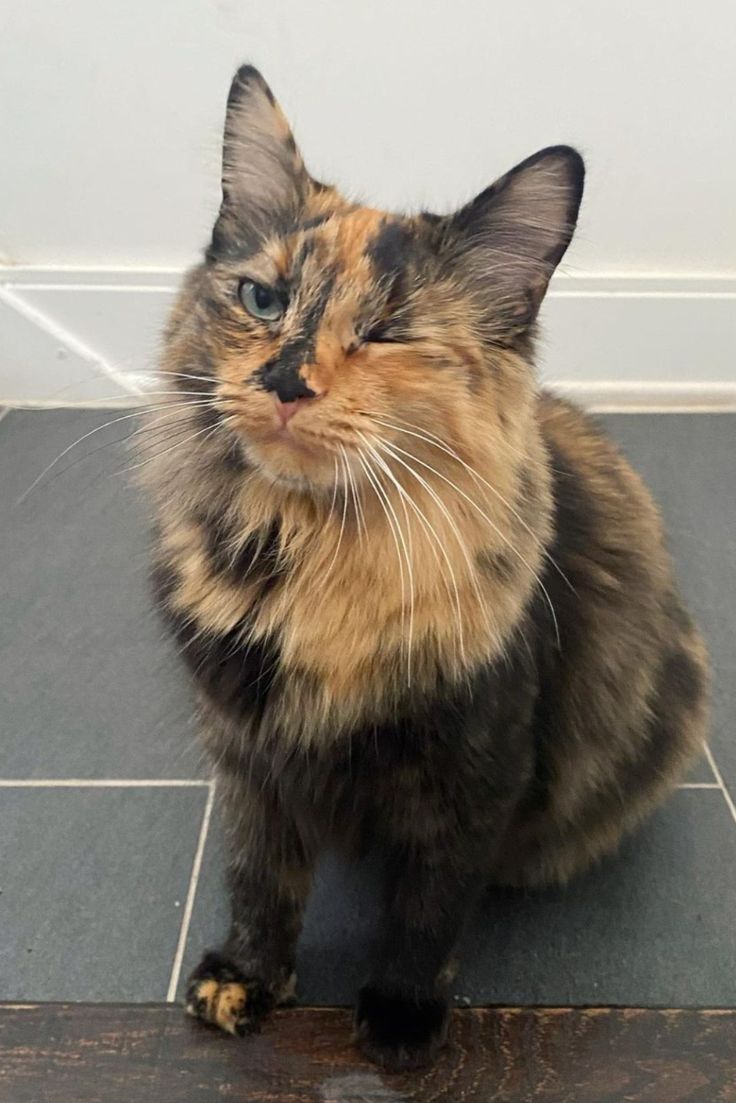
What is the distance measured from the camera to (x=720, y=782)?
125cm

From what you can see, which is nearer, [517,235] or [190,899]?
[517,235]

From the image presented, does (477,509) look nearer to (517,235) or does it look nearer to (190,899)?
(517,235)

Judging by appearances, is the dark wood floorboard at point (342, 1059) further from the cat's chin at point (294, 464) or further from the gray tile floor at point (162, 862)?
the cat's chin at point (294, 464)

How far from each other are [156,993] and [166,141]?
1.55 meters

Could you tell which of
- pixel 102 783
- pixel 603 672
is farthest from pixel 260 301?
pixel 102 783

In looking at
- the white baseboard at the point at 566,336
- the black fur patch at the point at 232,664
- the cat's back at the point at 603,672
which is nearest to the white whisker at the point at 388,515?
the black fur patch at the point at 232,664

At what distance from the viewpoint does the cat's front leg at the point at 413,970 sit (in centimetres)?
87

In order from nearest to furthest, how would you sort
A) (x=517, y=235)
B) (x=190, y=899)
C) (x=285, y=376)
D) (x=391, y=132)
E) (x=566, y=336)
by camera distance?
1. (x=285, y=376)
2. (x=517, y=235)
3. (x=190, y=899)
4. (x=391, y=132)
5. (x=566, y=336)

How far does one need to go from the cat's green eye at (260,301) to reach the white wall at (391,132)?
0.98 meters

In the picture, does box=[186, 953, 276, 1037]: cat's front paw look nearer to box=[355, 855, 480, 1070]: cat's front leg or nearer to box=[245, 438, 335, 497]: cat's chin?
box=[355, 855, 480, 1070]: cat's front leg

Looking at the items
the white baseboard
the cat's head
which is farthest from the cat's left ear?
the white baseboard

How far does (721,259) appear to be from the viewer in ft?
6.18

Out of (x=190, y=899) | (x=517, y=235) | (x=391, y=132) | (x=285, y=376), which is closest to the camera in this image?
(x=285, y=376)

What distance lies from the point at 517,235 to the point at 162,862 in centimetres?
88
